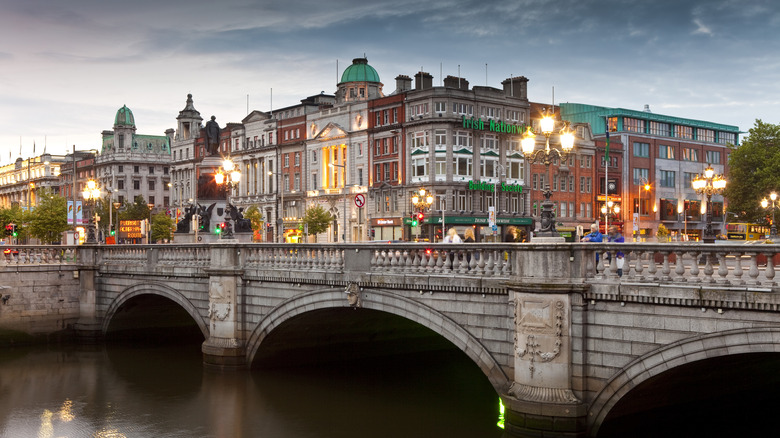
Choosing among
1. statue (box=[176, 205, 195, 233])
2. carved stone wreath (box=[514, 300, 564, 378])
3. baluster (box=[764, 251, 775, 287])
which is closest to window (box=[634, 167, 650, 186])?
statue (box=[176, 205, 195, 233])

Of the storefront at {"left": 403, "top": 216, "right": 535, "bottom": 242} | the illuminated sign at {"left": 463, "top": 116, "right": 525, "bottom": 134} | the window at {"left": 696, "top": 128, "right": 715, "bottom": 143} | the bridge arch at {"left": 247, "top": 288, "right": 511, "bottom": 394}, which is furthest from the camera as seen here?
the window at {"left": 696, "top": 128, "right": 715, "bottom": 143}

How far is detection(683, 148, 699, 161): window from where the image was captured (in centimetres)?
10088

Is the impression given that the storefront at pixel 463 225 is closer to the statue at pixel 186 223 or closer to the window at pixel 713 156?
the window at pixel 713 156

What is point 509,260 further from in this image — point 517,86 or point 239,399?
point 517,86

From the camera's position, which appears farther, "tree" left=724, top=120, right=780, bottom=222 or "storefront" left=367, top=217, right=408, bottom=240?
"storefront" left=367, top=217, right=408, bottom=240

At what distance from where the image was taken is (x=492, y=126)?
81312mm

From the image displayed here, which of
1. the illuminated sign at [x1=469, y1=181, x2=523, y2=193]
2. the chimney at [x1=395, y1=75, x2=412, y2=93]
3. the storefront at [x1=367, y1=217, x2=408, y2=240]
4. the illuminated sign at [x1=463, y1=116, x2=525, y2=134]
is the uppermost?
the chimney at [x1=395, y1=75, x2=412, y2=93]

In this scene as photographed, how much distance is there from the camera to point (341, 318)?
30188 mm

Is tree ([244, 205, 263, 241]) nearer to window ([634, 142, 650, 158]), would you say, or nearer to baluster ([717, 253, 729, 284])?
window ([634, 142, 650, 158])

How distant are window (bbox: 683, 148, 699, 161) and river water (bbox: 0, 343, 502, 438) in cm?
7374

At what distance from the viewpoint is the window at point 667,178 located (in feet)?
321

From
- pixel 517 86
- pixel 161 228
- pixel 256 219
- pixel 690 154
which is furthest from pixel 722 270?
pixel 161 228

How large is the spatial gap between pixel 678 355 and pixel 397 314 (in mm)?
9133

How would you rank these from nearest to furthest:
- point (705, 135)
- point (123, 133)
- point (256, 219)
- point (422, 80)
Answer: point (422, 80) < point (256, 219) < point (705, 135) < point (123, 133)
